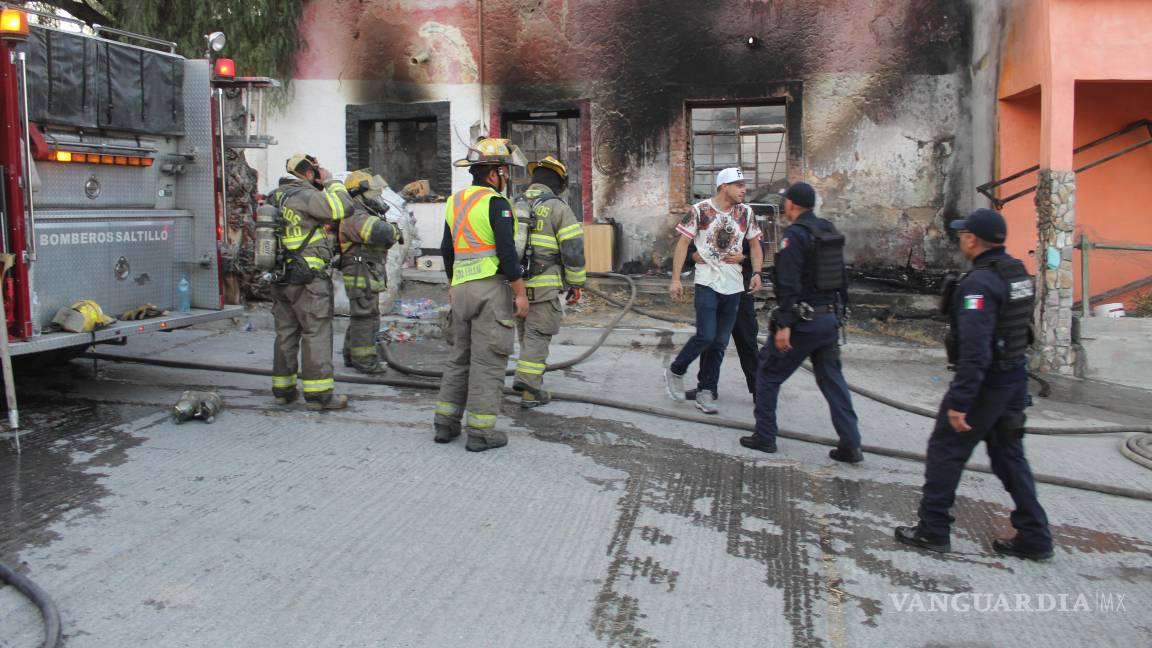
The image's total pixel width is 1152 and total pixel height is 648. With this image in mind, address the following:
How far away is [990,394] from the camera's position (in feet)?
14.0

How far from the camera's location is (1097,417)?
24.3 ft

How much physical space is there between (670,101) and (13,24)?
26.2 feet

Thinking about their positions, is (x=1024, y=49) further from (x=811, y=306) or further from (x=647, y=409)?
(x=647, y=409)

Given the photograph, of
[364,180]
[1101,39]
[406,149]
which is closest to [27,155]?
[364,180]

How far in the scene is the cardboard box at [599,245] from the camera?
39.1 feet

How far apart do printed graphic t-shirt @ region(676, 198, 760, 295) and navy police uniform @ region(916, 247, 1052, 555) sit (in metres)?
2.33

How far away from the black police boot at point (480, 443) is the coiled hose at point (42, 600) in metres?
2.50

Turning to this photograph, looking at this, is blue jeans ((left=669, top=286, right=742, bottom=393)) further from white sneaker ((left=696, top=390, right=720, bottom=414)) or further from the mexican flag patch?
the mexican flag patch

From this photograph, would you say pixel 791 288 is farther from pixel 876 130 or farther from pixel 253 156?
pixel 253 156

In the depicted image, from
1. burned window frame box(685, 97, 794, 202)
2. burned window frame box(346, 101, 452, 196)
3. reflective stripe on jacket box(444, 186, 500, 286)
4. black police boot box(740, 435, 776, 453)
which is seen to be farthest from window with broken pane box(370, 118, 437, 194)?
black police boot box(740, 435, 776, 453)

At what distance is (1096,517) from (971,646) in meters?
1.97

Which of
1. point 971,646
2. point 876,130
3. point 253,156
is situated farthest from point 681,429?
point 253,156

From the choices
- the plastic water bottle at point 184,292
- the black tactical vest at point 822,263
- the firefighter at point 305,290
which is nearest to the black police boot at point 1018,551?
the black tactical vest at point 822,263

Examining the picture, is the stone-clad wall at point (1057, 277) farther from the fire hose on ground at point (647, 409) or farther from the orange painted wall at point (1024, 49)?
the fire hose on ground at point (647, 409)
